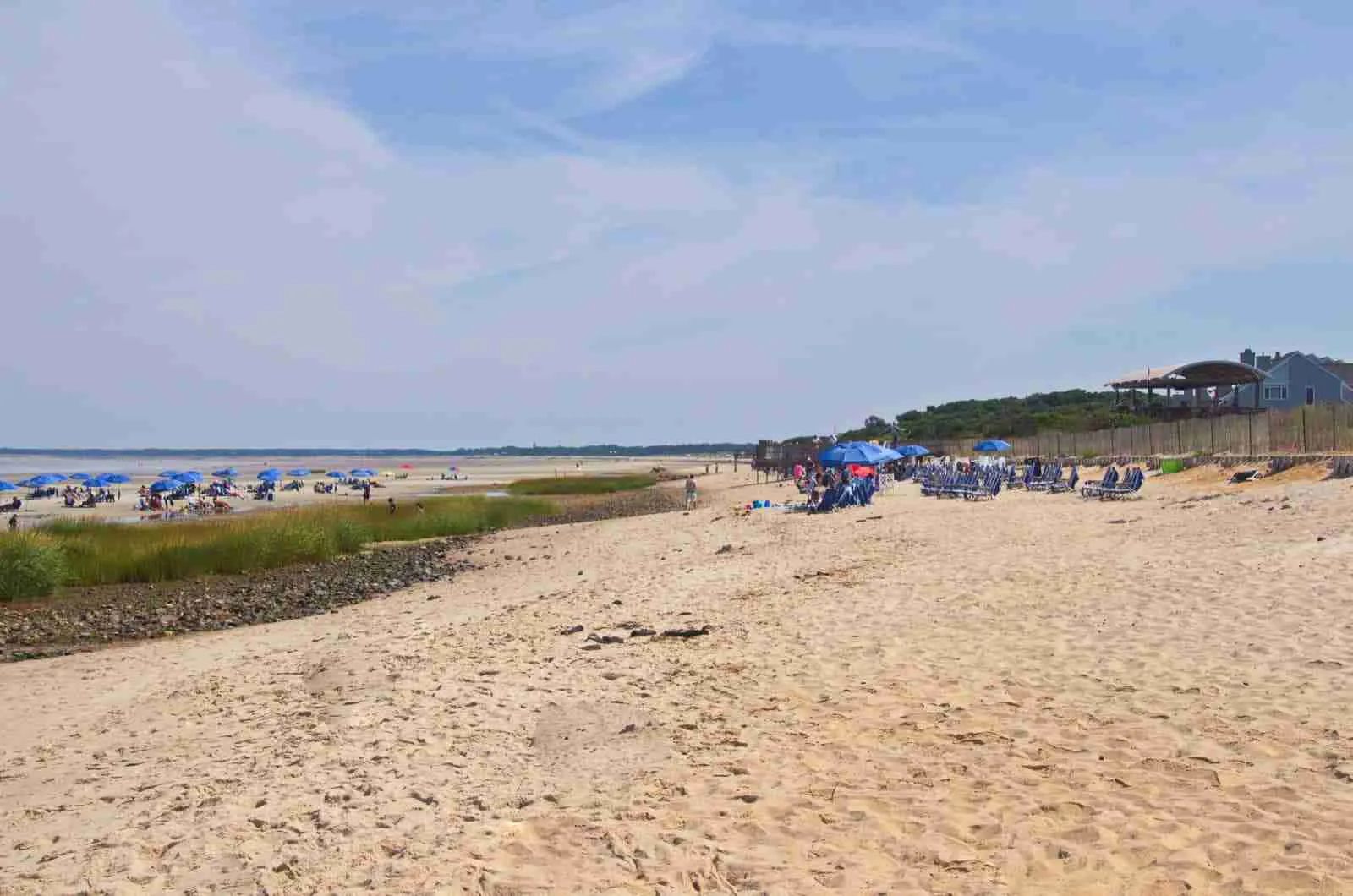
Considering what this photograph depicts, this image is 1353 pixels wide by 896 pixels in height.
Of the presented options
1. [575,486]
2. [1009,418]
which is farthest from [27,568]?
[1009,418]

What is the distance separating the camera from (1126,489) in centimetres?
2002

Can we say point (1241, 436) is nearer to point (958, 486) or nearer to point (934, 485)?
point (958, 486)

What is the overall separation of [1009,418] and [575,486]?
3571 cm

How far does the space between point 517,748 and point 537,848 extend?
1.52m

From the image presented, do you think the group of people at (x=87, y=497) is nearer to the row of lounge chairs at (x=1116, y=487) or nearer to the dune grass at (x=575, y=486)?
the dune grass at (x=575, y=486)

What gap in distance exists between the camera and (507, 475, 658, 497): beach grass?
52275 millimetres

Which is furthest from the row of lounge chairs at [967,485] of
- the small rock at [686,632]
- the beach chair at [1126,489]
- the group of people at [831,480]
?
the small rock at [686,632]

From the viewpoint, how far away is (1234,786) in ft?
14.5

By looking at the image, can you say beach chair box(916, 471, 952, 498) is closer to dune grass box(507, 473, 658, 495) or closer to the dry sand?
the dry sand

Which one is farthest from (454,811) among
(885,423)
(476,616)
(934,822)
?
(885,423)

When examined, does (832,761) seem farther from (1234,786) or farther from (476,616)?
(476,616)

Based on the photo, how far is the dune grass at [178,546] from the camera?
54.2ft

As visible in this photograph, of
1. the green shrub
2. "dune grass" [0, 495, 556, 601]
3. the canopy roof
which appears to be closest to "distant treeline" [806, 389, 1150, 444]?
the canopy roof

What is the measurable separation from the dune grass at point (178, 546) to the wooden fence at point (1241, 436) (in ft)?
70.9
